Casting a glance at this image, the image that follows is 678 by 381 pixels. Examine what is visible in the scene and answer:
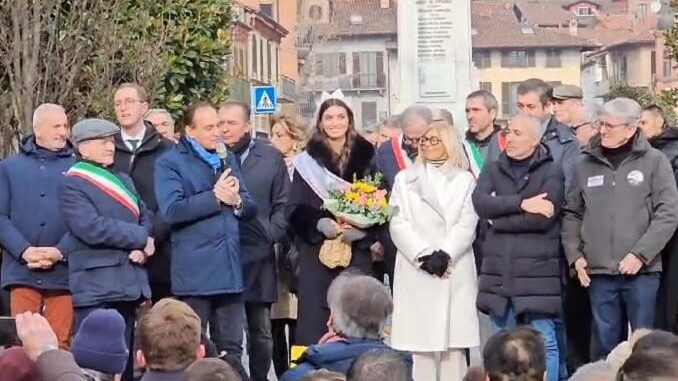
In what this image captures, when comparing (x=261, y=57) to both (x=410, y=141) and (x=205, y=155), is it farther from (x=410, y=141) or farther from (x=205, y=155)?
(x=205, y=155)

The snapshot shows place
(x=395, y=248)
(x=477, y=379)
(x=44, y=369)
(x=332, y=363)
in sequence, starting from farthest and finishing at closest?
(x=395, y=248), (x=332, y=363), (x=477, y=379), (x=44, y=369)

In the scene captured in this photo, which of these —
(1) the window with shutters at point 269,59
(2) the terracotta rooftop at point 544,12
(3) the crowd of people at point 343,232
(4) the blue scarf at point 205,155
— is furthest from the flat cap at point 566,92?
(2) the terracotta rooftop at point 544,12

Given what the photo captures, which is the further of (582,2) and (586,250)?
(582,2)

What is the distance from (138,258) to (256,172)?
1.41m

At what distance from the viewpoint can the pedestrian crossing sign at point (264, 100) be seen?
23203 millimetres

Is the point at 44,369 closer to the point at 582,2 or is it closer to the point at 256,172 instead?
the point at 256,172

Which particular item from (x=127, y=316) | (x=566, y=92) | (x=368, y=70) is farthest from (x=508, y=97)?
(x=127, y=316)

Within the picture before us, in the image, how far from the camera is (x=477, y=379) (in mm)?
6168

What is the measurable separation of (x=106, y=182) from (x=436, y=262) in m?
2.11

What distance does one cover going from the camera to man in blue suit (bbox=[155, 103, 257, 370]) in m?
9.36

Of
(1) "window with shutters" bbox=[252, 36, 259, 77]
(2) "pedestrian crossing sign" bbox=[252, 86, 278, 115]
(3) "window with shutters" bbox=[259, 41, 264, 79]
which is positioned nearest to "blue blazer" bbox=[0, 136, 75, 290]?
(2) "pedestrian crossing sign" bbox=[252, 86, 278, 115]

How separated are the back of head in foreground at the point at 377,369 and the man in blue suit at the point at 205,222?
3.53 m

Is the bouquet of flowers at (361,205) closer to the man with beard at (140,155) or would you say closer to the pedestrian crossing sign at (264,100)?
the man with beard at (140,155)

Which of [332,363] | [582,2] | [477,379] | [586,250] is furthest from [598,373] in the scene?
[582,2]
